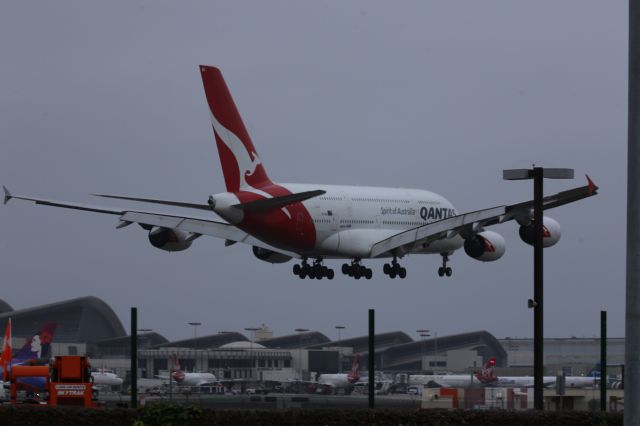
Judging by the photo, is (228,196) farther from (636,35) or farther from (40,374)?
(636,35)

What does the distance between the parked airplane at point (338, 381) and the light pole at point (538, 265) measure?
59.0 m

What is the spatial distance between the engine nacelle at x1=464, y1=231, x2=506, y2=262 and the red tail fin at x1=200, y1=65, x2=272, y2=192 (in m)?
11.3

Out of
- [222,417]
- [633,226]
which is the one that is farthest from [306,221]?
[633,226]

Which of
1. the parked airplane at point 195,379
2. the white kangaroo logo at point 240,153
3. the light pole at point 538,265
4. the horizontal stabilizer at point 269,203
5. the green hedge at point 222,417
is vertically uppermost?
the white kangaroo logo at point 240,153

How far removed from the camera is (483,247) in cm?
6881

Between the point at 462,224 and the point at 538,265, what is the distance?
111ft

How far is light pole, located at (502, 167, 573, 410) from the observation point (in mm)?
29531

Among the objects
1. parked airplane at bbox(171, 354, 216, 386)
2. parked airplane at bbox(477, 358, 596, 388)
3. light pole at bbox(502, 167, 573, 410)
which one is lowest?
parked airplane at bbox(477, 358, 596, 388)

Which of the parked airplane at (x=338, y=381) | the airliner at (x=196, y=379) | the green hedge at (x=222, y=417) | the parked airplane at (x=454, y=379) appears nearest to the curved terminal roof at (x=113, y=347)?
the airliner at (x=196, y=379)

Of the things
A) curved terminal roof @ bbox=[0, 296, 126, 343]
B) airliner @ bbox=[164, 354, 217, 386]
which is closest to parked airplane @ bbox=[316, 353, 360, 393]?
airliner @ bbox=[164, 354, 217, 386]

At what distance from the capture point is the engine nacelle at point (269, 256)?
72750 millimetres

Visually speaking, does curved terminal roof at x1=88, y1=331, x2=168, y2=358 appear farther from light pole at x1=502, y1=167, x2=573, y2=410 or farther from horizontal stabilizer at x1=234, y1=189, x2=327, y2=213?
light pole at x1=502, y1=167, x2=573, y2=410

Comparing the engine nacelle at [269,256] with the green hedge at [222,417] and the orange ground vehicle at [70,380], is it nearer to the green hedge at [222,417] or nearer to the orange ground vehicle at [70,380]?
the orange ground vehicle at [70,380]

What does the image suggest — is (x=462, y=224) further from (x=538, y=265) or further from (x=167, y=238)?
(x=538, y=265)
